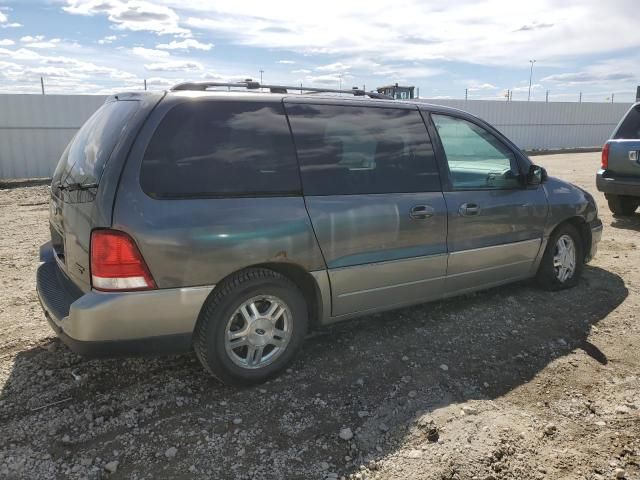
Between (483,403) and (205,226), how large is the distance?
1920 millimetres

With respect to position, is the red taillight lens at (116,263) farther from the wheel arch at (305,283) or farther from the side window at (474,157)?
the side window at (474,157)

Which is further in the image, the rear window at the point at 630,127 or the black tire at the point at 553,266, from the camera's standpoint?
the rear window at the point at 630,127

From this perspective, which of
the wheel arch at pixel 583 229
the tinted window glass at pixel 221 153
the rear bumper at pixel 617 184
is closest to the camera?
the tinted window glass at pixel 221 153

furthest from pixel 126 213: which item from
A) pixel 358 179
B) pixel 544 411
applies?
pixel 544 411

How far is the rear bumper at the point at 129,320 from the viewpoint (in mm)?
2736

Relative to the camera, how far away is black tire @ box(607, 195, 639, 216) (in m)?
8.38

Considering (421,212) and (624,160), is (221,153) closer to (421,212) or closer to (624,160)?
(421,212)

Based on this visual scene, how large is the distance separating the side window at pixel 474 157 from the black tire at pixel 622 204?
502 centimetres

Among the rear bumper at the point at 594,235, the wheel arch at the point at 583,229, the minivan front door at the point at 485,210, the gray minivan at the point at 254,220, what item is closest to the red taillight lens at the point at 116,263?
the gray minivan at the point at 254,220

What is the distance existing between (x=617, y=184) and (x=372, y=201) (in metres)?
5.80

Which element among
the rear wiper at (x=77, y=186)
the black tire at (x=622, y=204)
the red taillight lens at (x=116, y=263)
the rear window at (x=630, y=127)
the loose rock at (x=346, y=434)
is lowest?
the loose rock at (x=346, y=434)

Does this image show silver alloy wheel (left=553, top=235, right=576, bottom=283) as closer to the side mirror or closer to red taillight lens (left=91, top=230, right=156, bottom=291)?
the side mirror

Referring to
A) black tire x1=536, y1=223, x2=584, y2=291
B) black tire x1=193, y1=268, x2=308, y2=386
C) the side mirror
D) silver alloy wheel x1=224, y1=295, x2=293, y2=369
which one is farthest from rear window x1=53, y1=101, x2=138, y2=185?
black tire x1=536, y1=223, x2=584, y2=291

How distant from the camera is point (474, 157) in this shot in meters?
4.30
